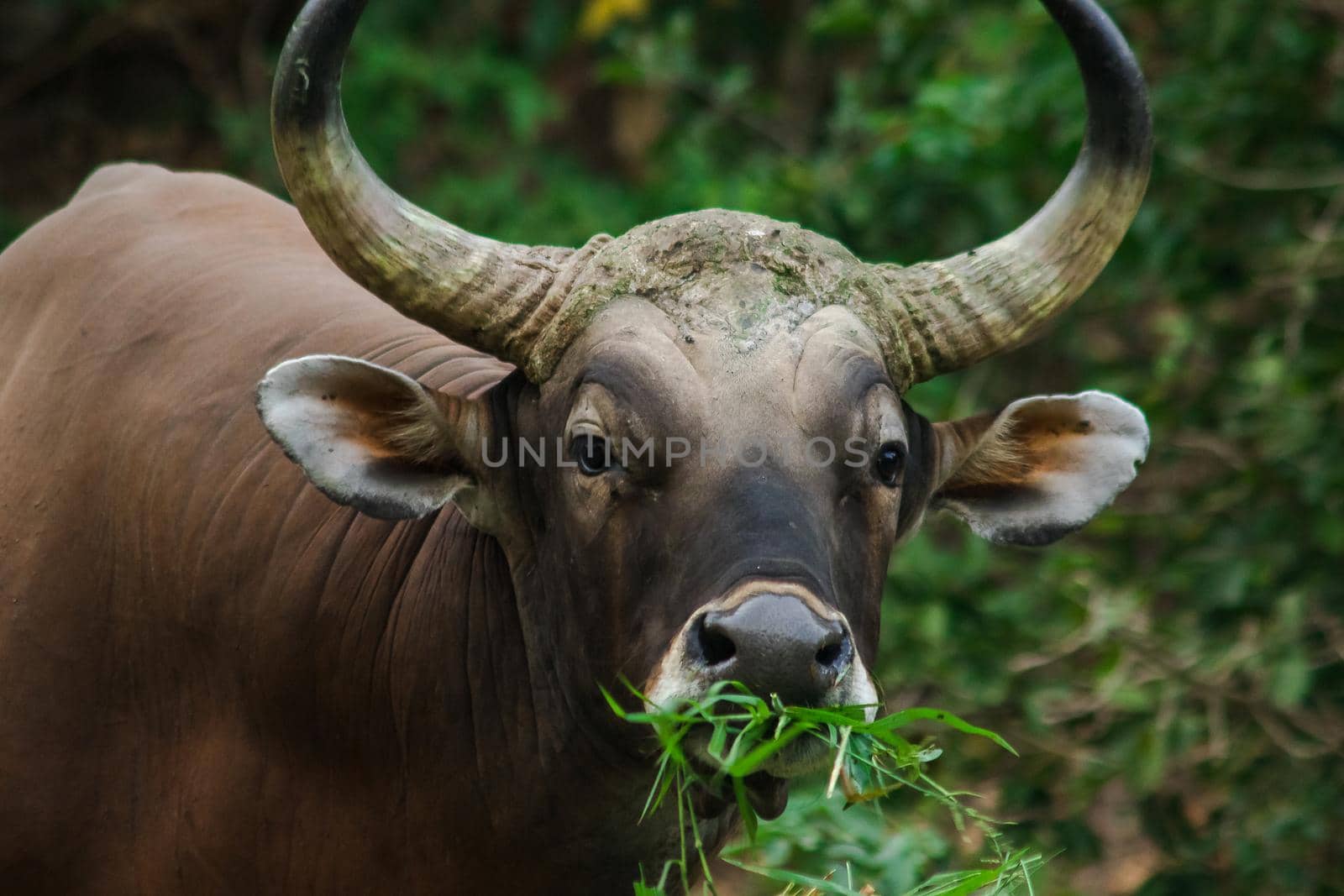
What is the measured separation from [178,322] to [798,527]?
1946 millimetres

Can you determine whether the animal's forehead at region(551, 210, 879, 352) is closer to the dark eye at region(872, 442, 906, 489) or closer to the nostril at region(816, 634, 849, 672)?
the dark eye at region(872, 442, 906, 489)

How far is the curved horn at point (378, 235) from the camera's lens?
3.83 m

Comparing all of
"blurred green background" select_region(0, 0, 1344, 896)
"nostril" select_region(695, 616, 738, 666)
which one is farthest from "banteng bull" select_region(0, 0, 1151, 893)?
"blurred green background" select_region(0, 0, 1344, 896)

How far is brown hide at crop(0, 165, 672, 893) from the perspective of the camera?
13.5 ft

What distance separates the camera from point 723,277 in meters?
3.93

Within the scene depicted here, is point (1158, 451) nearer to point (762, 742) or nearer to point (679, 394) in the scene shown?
point (679, 394)

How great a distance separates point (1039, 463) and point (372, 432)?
167cm

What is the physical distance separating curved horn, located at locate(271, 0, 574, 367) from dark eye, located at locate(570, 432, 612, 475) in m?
0.31

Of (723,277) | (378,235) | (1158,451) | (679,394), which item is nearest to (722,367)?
(679,394)

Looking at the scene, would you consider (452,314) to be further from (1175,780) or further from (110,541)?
(1175,780)

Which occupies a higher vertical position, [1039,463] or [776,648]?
[1039,463]

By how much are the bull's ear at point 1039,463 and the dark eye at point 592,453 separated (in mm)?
967

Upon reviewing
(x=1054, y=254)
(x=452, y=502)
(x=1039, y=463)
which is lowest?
(x=452, y=502)

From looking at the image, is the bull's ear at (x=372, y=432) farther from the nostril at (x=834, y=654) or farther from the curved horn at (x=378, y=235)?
the nostril at (x=834, y=654)
